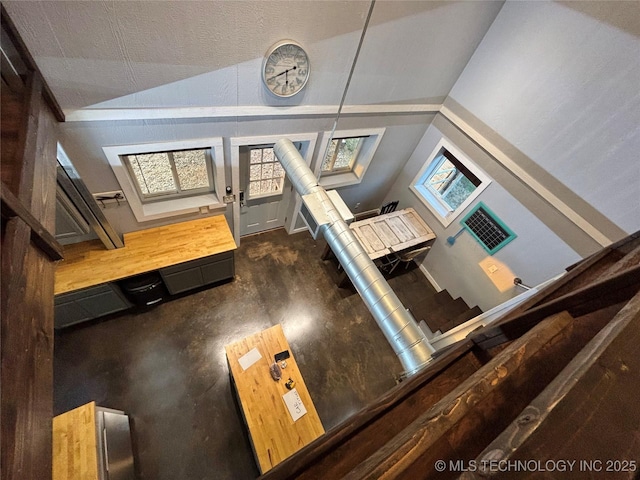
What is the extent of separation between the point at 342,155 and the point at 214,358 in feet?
12.7

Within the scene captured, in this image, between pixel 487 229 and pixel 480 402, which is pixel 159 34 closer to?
pixel 480 402

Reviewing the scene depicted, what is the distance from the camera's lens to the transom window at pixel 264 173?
12.8 ft

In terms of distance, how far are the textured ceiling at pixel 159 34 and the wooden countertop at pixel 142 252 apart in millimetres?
1826

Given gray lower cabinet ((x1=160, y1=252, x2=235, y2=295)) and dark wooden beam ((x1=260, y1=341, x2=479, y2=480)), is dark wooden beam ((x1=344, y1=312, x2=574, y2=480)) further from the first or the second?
gray lower cabinet ((x1=160, y1=252, x2=235, y2=295))

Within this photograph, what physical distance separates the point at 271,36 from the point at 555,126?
3.54 meters

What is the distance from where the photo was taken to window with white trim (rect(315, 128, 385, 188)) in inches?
171

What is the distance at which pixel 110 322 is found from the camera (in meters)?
3.83

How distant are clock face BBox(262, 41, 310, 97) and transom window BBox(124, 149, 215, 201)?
120cm

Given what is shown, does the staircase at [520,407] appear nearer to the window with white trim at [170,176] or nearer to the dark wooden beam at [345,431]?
the dark wooden beam at [345,431]

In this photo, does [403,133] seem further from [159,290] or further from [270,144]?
[159,290]

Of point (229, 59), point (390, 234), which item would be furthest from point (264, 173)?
point (390, 234)

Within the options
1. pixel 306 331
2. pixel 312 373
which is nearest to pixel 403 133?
pixel 306 331

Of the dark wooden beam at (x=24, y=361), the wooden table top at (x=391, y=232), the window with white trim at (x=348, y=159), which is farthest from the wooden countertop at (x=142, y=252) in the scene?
the dark wooden beam at (x=24, y=361)

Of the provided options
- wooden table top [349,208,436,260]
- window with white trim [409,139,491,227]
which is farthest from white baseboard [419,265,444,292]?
window with white trim [409,139,491,227]
